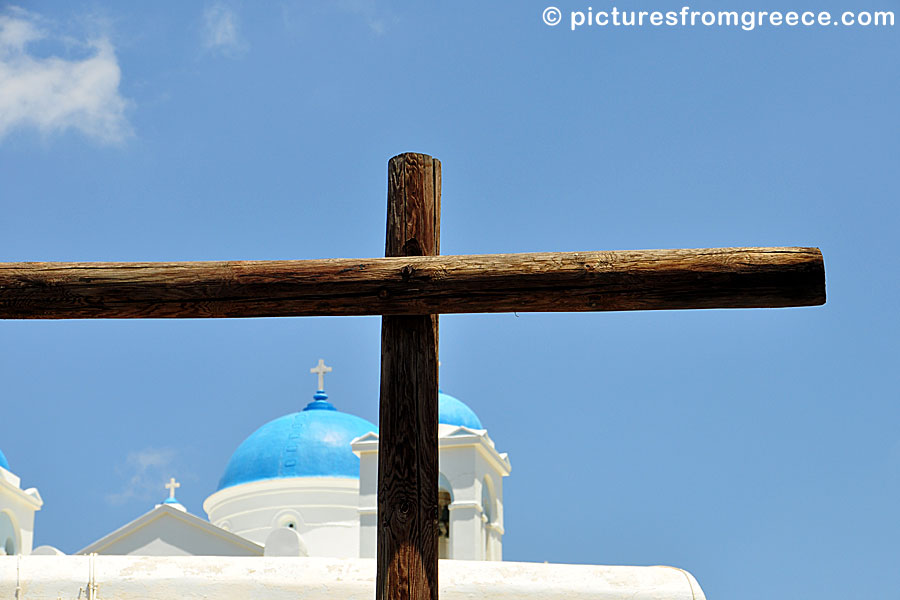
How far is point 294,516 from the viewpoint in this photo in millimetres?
18016

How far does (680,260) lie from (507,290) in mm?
489

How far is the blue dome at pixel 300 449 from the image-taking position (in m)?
18.4

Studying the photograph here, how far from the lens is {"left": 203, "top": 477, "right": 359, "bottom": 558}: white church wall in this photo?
18.0 meters

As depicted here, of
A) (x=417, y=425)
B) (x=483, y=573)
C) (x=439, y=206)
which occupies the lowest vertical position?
(x=483, y=573)

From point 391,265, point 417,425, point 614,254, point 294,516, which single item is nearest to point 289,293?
point 391,265

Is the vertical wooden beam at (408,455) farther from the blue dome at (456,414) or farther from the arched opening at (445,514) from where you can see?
the blue dome at (456,414)

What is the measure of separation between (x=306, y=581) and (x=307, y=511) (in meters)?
9.77

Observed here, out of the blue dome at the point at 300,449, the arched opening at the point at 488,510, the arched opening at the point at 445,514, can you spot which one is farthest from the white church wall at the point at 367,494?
the blue dome at the point at 300,449

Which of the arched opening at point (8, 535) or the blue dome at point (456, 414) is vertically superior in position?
the blue dome at point (456, 414)

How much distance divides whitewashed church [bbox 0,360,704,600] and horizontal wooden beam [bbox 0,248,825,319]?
5.31 m

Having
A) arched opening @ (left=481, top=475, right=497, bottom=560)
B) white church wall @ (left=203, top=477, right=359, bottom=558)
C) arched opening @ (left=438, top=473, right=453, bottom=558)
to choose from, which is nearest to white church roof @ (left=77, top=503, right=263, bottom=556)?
white church wall @ (left=203, top=477, right=359, bottom=558)

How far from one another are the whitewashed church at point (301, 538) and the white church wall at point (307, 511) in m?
0.02

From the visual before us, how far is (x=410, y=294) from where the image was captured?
11.0 feet

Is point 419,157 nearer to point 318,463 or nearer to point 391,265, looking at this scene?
point 391,265
